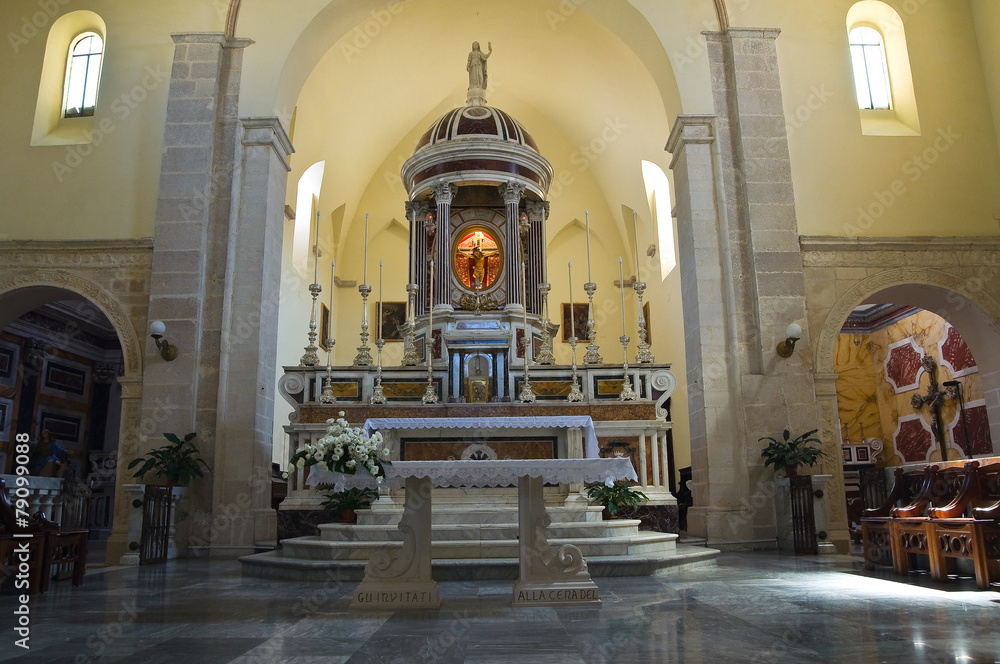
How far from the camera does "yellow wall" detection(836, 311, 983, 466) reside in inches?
495

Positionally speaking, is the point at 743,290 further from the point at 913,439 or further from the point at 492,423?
the point at 913,439

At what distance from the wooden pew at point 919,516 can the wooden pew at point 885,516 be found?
190 mm

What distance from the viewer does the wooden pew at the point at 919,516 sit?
556cm

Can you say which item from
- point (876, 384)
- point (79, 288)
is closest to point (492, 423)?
point (79, 288)

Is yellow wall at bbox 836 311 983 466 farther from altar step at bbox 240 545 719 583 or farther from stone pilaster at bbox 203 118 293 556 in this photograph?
stone pilaster at bbox 203 118 293 556

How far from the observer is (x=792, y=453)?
8.55m

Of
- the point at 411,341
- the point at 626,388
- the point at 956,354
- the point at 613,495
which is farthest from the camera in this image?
the point at 956,354

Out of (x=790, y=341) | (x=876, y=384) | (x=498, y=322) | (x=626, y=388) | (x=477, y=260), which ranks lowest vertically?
(x=626, y=388)

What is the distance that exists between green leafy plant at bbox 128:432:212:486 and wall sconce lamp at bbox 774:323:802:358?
22.5 feet

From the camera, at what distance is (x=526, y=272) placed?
11.6 metres

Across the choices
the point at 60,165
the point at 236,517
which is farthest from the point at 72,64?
the point at 236,517

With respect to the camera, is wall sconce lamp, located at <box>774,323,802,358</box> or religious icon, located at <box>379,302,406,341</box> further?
religious icon, located at <box>379,302,406,341</box>

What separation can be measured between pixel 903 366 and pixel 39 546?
41.1 ft

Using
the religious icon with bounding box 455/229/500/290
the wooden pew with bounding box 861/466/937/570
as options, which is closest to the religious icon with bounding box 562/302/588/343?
the religious icon with bounding box 455/229/500/290
